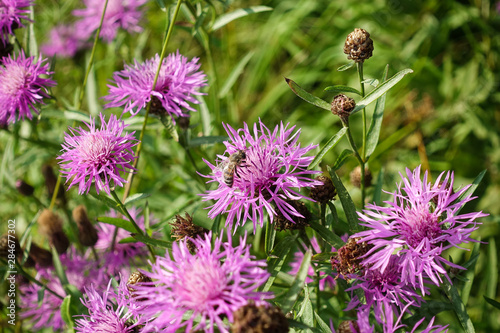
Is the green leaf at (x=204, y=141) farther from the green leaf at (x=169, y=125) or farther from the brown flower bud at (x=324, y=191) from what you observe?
the brown flower bud at (x=324, y=191)

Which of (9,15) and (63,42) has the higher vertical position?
(63,42)

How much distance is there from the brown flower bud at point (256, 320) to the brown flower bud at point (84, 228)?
47.6 inches

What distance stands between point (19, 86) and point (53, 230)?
0.64 meters

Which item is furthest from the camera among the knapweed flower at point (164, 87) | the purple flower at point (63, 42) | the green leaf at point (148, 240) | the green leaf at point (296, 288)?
the purple flower at point (63, 42)

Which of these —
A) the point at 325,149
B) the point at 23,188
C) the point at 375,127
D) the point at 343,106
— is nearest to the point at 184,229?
the point at 325,149

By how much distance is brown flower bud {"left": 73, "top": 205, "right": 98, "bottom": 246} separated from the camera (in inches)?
80.9

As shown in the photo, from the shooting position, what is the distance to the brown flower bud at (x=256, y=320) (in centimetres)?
103

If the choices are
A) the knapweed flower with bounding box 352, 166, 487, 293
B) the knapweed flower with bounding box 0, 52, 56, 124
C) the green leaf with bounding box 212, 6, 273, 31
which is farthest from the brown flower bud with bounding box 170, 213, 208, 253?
the green leaf with bounding box 212, 6, 273, 31

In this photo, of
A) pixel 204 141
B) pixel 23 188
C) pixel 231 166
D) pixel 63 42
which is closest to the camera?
pixel 231 166

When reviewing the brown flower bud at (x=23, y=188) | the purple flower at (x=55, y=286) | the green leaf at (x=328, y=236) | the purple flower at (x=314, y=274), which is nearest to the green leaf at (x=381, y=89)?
the green leaf at (x=328, y=236)

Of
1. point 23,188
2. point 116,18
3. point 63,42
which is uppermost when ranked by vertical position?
point 116,18

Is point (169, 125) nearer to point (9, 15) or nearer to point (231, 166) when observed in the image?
point (231, 166)

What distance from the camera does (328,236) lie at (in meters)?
1.46

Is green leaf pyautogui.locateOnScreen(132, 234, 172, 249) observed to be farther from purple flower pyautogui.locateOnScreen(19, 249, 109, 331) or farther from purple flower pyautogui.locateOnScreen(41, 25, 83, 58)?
purple flower pyautogui.locateOnScreen(41, 25, 83, 58)
